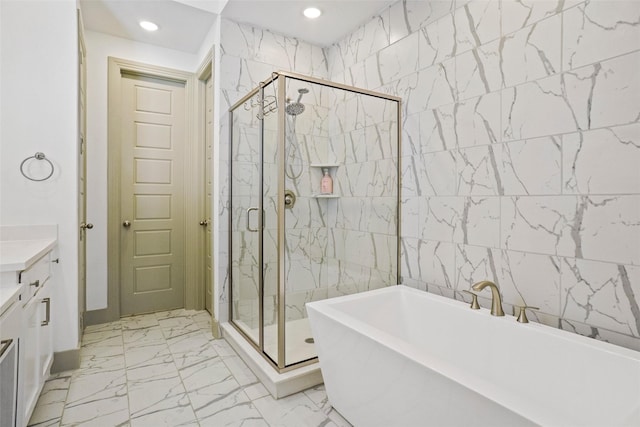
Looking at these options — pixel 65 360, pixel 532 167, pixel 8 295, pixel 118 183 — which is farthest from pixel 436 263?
pixel 118 183

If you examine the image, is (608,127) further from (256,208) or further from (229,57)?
(229,57)

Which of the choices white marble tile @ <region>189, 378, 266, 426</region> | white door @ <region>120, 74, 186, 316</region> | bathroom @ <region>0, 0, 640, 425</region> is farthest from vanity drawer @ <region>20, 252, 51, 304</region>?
white door @ <region>120, 74, 186, 316</region>

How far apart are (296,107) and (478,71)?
1.13 meters

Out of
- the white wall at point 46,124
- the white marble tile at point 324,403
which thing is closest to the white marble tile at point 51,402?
the white wall at point 46,124

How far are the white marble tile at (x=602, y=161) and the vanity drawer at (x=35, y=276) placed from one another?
8.40ft

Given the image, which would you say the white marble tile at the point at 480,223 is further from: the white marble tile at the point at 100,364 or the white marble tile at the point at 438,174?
the white marble tile at the point at 100,364

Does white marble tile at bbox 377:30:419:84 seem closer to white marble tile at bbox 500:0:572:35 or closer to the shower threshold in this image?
white marble tile at bbox 500:0:572:35

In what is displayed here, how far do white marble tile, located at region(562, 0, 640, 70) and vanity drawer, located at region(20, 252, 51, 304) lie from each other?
2.72 metres

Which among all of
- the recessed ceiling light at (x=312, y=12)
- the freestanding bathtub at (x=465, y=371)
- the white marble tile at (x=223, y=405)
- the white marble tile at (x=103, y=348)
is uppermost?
the recessed ceiling light at (x=312, y=12)

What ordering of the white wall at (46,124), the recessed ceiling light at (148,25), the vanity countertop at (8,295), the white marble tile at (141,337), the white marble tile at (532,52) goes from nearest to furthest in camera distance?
the vanity countertop at (8,295)
the white marble tile at (532,52)
the white wall at (46,124)
the white marble tile at (141,337)
the recessed ceiling light at (148,25)

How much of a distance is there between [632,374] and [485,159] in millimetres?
1159

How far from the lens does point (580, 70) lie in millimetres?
1553

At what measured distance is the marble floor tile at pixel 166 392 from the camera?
1.82m

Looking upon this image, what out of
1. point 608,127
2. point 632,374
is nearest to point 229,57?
point 608,127
